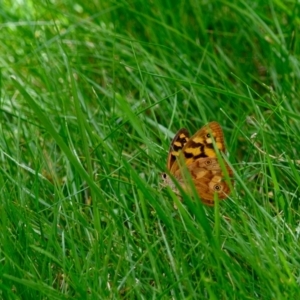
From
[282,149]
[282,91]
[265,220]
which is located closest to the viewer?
[265,220]

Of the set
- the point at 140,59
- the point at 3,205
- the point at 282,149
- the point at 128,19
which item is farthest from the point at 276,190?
the point at 128,19

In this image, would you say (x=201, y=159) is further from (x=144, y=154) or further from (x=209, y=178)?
(x=144, y=154)

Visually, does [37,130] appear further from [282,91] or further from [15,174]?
[282,91]

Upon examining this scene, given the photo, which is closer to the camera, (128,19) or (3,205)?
(3,205)

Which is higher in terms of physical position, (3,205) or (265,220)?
→ (3,205)

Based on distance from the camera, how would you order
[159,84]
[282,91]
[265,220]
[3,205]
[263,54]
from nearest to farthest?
[265,220] → [3,205] → [282,91] → [159,84] → [263,54]

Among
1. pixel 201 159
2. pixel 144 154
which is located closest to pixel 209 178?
pixel 201 159
